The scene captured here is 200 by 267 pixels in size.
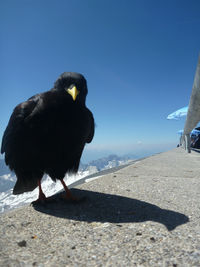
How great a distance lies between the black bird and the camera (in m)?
2.14

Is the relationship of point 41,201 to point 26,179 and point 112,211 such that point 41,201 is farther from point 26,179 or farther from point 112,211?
point 112,211

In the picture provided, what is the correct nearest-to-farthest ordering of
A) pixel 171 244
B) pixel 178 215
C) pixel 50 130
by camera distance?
pixel 171 244
pixel 178 215
pixel 50 130

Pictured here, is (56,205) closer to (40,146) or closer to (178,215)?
(40,146)

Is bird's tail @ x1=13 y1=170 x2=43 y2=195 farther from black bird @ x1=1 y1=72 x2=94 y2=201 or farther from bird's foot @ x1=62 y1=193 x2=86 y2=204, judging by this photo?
bird's foot @ x1=62 y1=193 x2=86 y2=204

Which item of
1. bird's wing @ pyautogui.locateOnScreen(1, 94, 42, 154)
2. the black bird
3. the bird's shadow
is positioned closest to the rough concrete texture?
the bird's shadow

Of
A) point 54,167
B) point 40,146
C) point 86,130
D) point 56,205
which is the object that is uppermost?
point 86,130

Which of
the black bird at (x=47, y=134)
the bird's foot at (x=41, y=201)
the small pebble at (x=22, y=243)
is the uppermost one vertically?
the black bird at (x=47, y=134)

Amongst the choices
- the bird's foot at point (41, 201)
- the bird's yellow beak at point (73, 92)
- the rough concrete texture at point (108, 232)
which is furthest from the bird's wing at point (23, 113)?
the rough concrete texture at point (108, 232)

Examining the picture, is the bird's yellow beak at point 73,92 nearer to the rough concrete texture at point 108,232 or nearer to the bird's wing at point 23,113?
the bird's wing at point 23,113

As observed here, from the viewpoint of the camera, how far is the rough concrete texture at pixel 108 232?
1.12 meters

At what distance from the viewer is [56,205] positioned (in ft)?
7.25

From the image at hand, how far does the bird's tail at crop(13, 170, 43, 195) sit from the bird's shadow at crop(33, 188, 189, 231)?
14.6 inches

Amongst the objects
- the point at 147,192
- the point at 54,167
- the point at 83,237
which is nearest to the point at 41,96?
the point at 54,167

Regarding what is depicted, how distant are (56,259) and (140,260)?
0.52 m
